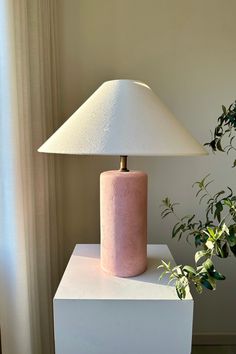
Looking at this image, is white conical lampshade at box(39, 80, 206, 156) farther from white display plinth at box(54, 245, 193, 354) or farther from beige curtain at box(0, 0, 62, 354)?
white display plinth at box(54, 245, 193, 354)

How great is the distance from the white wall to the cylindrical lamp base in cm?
51

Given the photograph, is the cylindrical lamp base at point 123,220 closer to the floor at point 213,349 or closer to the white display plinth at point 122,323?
the white display plinth at point 122,323

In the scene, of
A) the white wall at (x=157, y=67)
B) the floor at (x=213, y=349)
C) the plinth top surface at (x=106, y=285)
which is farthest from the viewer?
the floor at (x=213, y=349)

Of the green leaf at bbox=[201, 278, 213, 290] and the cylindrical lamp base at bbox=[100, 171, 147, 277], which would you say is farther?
the cylindrical lamp base at bbox=[100, 171, 147, 277]

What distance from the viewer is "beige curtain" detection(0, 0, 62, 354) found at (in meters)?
0.90

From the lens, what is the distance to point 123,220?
0.90 metres

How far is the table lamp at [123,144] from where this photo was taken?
30.2 inches

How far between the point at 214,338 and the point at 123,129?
4.16 feet

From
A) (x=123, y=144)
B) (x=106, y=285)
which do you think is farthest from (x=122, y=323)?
(x=123, y=144)

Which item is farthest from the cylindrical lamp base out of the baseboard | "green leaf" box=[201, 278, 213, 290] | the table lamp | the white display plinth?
the baseboard

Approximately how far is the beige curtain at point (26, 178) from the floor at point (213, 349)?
73 cm

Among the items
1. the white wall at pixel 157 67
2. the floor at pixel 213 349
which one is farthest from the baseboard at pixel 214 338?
the white wall at pixel 157 67

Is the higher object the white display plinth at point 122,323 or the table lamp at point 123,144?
the table lamp at point 123,144

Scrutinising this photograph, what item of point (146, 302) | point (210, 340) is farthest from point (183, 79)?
point (210, 340)
